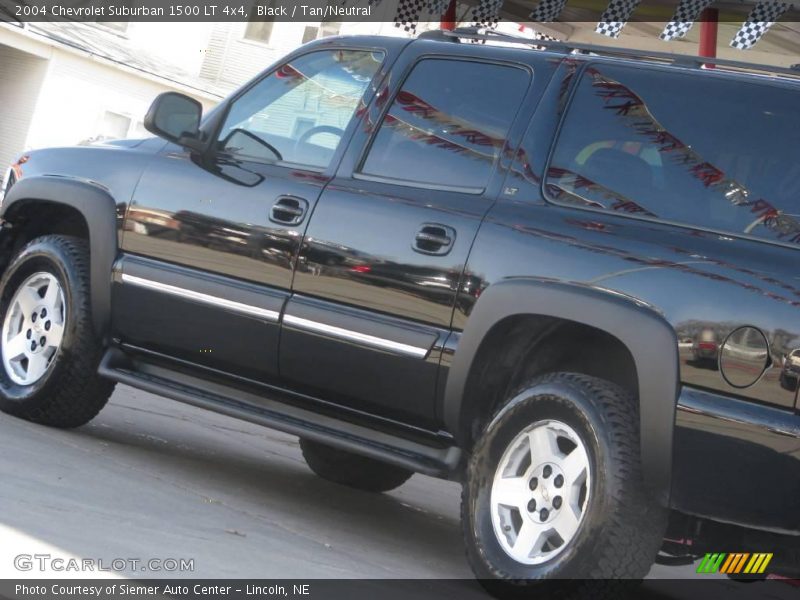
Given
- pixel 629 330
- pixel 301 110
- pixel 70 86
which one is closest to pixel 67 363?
pixel 301 110

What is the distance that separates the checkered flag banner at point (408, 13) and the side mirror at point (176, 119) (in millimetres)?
5977

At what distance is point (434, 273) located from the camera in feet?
16.0

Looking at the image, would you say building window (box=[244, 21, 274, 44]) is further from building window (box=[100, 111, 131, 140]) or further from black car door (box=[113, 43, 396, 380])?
black car door (box=[113, 43, 396, 380])

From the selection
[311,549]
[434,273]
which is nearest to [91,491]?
[311,549]

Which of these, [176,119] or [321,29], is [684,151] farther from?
[321,29]

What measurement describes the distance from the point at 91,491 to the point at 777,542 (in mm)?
2374

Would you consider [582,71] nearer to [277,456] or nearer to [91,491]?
[91,491]

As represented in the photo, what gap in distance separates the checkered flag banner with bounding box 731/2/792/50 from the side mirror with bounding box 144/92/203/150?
582cm

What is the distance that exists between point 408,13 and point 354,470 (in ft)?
19.8

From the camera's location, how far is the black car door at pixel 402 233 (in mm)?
4910

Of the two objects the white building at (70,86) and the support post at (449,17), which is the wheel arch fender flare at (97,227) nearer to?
the support post at (449,17)

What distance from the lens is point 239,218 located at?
5598mm

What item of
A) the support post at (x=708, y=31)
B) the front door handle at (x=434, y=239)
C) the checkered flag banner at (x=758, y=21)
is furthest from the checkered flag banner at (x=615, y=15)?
the front door handle at (x=434, y=239)

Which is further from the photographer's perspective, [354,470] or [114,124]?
[114,124]
